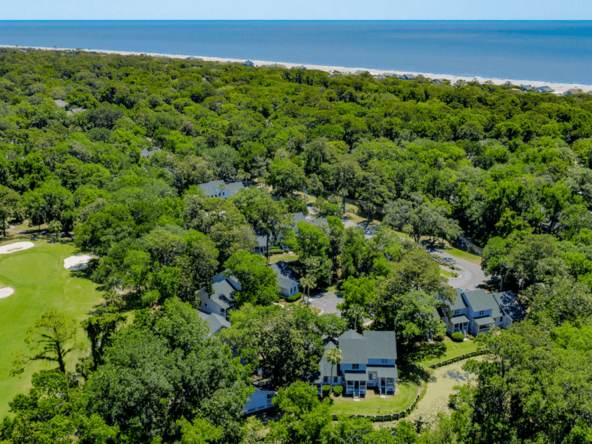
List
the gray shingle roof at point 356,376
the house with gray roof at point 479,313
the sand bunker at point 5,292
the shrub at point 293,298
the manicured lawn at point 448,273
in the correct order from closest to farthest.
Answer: the gray shingle roof at point 356,376 → the house with gray roof at point 479,313 → the sand bunker at point 5,292 → the shrub at point 293,298 → the manicured lawn at point 448,273

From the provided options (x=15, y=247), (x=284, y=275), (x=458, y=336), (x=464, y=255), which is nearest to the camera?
(x=458, y=336)

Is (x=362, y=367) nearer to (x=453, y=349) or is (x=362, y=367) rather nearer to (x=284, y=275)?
(x=453, y=349)

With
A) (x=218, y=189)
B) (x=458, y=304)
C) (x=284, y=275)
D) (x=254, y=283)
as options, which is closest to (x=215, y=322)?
(x=254, y=283)

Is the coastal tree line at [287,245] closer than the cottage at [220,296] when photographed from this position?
Yes

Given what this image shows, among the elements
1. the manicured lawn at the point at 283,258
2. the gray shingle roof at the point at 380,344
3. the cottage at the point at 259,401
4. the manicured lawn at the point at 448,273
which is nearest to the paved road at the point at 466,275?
the manicured lawn at the point at 448,273

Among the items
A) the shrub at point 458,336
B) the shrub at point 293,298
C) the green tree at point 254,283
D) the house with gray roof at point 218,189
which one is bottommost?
the shrub at point 458,336

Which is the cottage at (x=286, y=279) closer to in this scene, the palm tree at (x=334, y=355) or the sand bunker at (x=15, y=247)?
the palm tree at (x=334, y=355)

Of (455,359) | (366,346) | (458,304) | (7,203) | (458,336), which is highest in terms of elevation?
(7,203)
